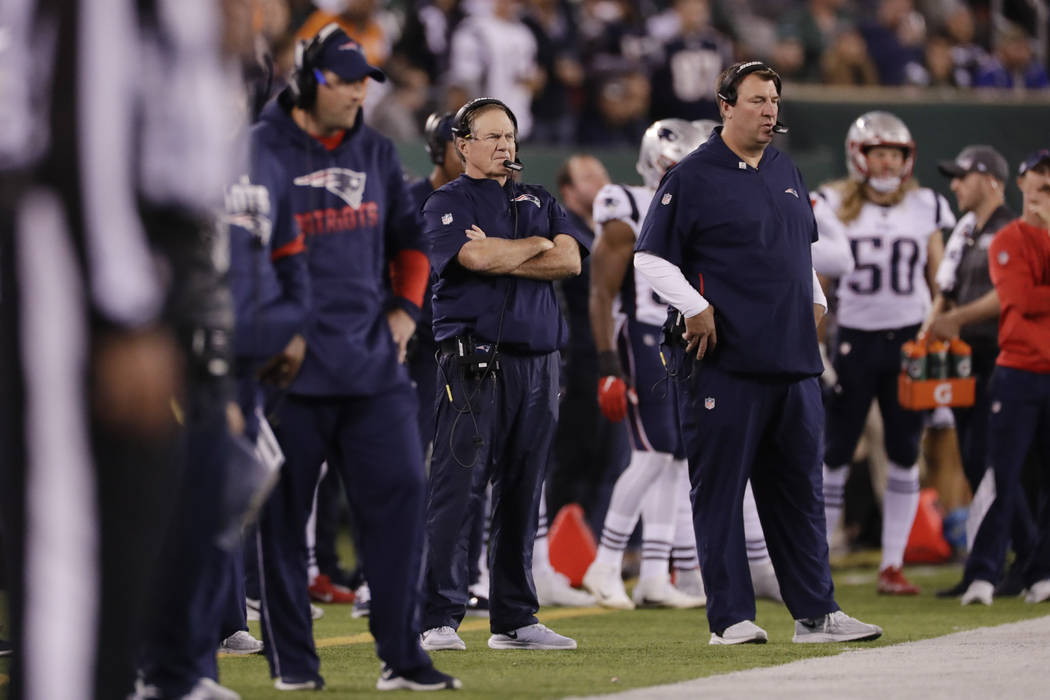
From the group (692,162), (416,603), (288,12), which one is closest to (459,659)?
(416,603)

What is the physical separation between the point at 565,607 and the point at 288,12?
6410 mm

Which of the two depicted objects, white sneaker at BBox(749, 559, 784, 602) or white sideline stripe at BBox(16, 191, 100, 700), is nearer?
white sideline stripe at BBox(16, 191, 100, 700)

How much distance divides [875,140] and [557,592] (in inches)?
128

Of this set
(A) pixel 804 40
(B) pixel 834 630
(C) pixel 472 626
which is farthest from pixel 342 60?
(A) pixel 804 40

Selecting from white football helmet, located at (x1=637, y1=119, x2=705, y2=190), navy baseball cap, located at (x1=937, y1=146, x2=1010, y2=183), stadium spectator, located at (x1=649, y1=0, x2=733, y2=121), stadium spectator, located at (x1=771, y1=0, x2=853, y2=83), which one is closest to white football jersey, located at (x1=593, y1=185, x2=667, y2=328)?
white football helmet, located at (x1=637, y1=119, x2=705, y2=190)

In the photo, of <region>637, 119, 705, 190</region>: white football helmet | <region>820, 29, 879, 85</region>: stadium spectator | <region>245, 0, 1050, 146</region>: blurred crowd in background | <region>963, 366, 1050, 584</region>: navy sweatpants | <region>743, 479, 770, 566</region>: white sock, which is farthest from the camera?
<region>820, 29, 879, 85</region>: stadium spectator

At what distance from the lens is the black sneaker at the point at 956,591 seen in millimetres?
9336

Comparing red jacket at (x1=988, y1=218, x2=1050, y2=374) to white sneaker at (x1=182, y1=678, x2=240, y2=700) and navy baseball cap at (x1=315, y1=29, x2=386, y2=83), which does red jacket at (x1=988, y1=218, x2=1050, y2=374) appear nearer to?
navy baseball cap at (x1=315, y1=29, x2=386, y2=83)

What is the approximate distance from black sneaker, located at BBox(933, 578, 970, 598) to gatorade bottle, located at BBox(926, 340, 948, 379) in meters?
1.16

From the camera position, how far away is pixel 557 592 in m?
9.41

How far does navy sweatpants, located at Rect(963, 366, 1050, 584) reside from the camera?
29.6 ft

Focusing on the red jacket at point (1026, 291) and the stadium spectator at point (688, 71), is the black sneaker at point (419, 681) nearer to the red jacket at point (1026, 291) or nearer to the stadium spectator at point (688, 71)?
the red jacket at point (1026, 291)

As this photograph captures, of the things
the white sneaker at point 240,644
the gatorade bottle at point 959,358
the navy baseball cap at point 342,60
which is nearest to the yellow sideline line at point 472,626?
the white sneaker at point 240,644

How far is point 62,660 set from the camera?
2754 millimetres
